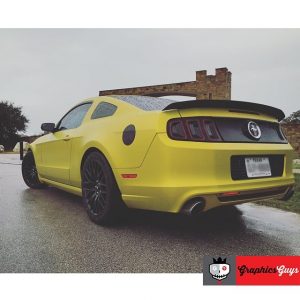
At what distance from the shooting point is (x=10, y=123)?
347 centimetres

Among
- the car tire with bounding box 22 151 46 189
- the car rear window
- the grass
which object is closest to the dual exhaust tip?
the car rear window

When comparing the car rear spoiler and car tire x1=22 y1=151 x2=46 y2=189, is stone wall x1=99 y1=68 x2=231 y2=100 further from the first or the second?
car tire x1=22 y1=151 x2=46 y2=189

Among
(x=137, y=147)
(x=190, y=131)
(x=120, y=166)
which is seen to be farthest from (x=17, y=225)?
(x=190, y=131)

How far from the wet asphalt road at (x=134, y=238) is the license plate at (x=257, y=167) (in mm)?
474

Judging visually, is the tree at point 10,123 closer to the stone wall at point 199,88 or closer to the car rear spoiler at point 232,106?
the stone wall at point 199,88

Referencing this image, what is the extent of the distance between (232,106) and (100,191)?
3.84ft

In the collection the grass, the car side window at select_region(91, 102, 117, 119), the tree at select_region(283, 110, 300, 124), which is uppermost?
the car side window at select_region(91, 102, 117, 119)

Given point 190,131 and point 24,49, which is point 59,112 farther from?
point 190,131

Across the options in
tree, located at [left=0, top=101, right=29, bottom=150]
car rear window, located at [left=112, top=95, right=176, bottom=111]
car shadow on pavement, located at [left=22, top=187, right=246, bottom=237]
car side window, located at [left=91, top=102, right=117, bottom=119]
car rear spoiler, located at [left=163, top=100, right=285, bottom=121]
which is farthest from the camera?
tree, located at [left=0, top=101, right=29, bottom=150]

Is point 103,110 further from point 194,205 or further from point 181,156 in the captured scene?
point 194,205

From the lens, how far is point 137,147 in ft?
7.51

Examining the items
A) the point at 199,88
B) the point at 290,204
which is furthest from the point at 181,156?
the point at 290,204

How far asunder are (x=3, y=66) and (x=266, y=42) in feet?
6.21

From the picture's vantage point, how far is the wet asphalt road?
196 centimetres
